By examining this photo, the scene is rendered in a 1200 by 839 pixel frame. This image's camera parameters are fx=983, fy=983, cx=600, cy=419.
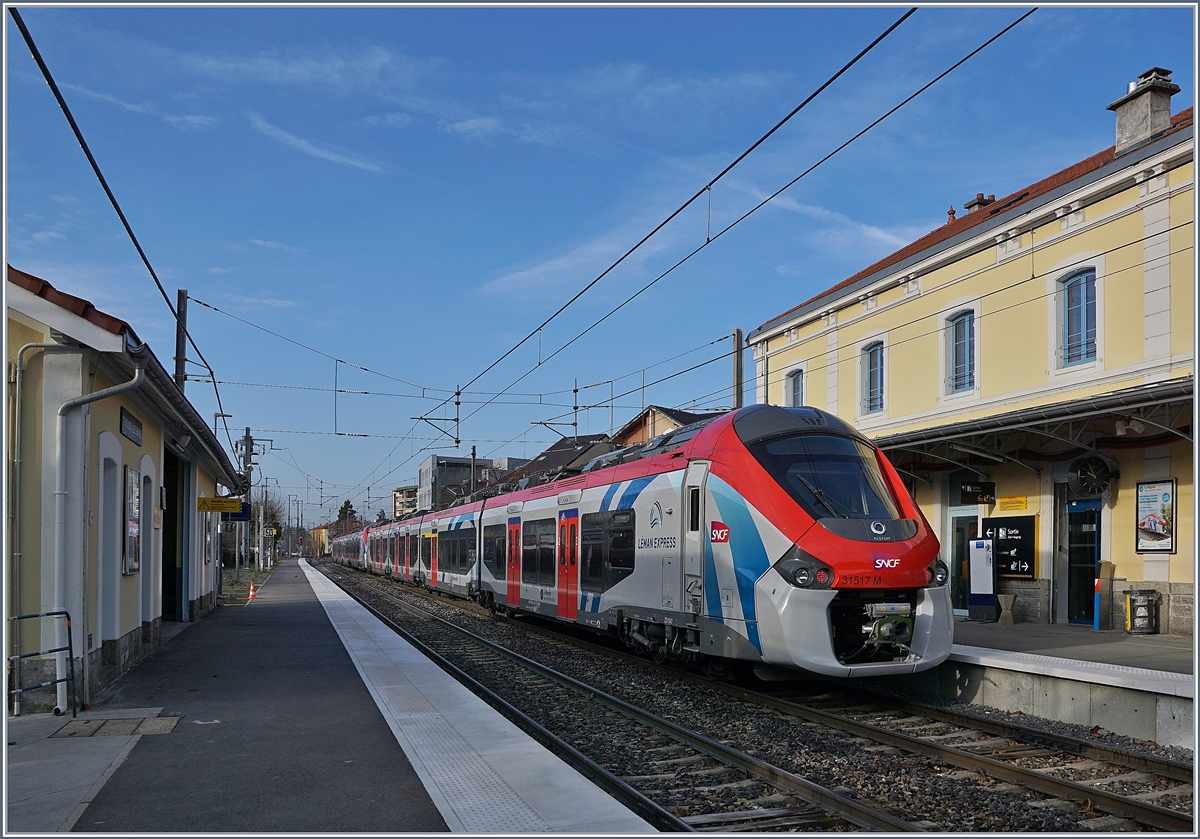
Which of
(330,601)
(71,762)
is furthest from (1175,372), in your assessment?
(330,601)

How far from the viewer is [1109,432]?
52.7 ft

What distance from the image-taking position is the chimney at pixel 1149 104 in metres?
17.9

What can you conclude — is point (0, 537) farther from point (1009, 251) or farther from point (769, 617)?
point (1009, 251)

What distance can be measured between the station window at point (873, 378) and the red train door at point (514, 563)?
927 cm

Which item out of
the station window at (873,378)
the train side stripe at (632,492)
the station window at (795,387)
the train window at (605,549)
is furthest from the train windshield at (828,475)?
the station window at (795,387)

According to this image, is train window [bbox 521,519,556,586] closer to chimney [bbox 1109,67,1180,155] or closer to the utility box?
the utility box

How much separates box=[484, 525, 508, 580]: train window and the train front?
11.2 metres

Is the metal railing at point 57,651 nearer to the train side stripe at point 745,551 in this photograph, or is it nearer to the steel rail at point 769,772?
the steel rail at point 769,772

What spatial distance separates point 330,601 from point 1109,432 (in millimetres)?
20702

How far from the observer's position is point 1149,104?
706 inches

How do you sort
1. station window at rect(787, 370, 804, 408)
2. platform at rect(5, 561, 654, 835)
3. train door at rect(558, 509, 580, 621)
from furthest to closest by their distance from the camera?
station window at rect(787, 370, 804, 408) → train door at rect(558, 509, 580, 621) → platform at rect(5, 561, 654, 835)

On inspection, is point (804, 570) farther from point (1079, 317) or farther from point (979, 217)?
point (979, 217)

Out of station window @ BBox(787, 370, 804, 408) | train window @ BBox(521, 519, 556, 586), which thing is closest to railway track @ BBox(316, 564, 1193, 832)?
train window @ BBox(521, 519, 556, 586)

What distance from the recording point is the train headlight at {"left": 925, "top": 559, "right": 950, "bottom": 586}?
10.4m
